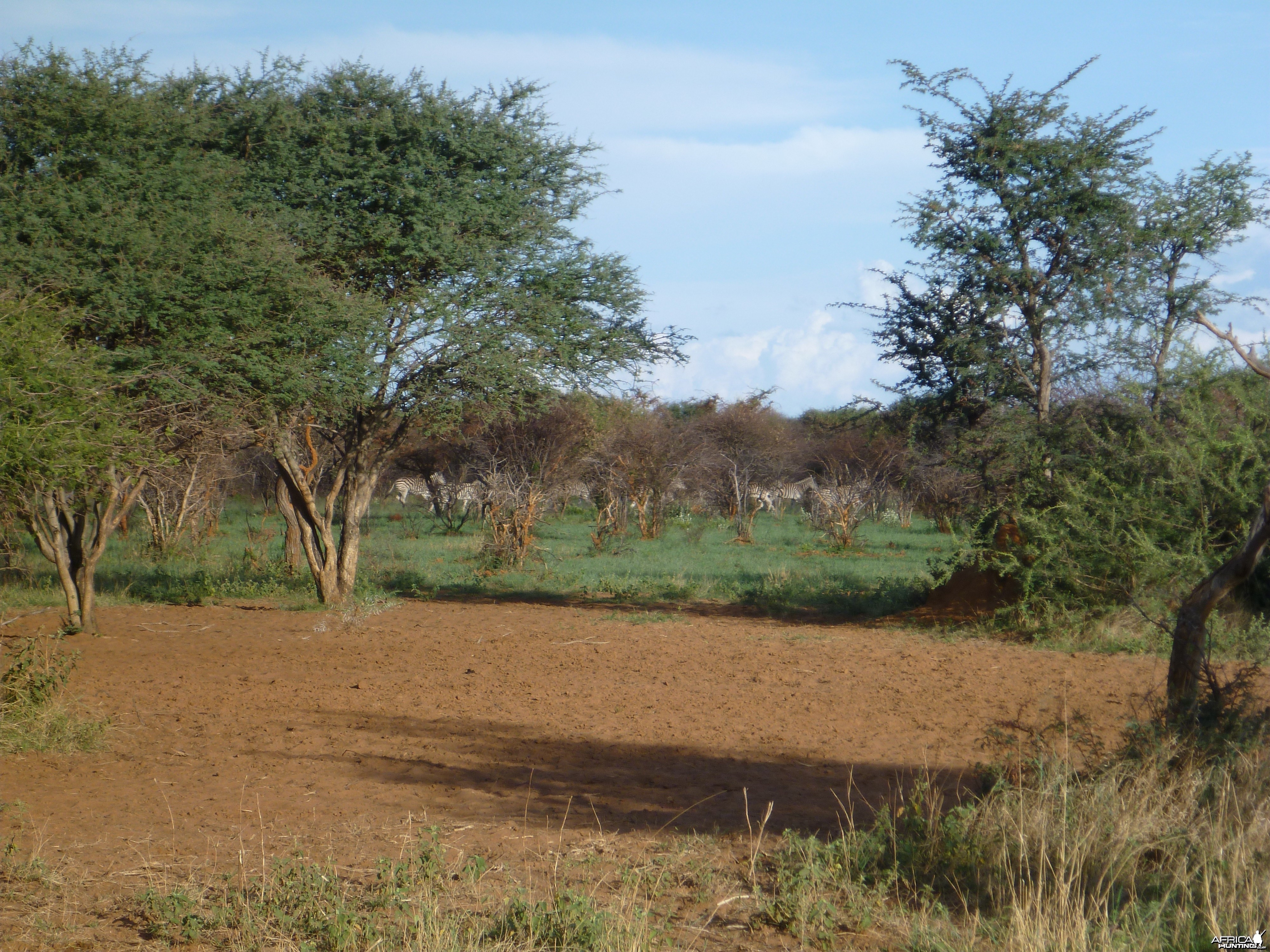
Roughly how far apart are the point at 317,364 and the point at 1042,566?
8754 mm

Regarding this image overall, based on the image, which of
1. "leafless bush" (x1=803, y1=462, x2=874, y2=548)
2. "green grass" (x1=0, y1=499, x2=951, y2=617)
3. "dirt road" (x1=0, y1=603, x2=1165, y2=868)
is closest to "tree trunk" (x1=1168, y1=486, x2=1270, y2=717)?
"dirt road" (x1=0, y1=603, x2=1165, y2=868)

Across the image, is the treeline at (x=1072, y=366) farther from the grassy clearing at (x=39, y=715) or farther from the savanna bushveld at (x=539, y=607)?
the grassy clearing at (x=39, y=715)

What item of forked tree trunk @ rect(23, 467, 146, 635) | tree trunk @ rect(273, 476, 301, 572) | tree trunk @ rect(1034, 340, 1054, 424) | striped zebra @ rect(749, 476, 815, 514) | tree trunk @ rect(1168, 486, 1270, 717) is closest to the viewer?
tree trunk @ rect(1168, 486, 1270, 717)

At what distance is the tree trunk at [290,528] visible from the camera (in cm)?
1630

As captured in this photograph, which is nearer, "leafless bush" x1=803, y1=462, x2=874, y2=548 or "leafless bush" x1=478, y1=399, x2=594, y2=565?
"leafless bush" x1=478, y1=399, x2=594, y2=565

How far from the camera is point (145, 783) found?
646 centimetres

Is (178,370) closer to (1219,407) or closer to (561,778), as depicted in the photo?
(561,778)

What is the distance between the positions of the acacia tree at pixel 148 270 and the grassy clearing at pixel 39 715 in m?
1.84

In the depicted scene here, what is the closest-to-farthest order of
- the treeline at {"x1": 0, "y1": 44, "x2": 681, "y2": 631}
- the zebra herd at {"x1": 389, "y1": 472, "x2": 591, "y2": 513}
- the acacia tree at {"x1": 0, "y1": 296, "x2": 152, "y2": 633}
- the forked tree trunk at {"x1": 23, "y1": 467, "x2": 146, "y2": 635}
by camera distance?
1. the acacia tree at {"x1": 0, "y1": 296, "x2": 152, "y2": 633}
2. the treeline at {"x1": 0, "y1": 44, "x2": 681, "y2": 631}
3. the forked tree trunk at {"x1": 23, "y1": 467, "x2": 146, "y2": 635}
4. the zebra herd at {"x1": 389, "y1": 472, "x2": 591, "y2": 513}

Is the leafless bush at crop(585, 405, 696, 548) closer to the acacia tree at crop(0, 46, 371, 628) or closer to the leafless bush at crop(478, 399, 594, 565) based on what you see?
the leafless bush at crop(478, 399, 594, 565)

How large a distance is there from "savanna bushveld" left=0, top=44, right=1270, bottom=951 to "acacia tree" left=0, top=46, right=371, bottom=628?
0.18 feet

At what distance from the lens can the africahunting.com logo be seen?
331cm

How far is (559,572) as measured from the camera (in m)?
18.7

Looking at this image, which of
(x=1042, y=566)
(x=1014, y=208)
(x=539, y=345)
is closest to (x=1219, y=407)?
(x=1042, y=566)
